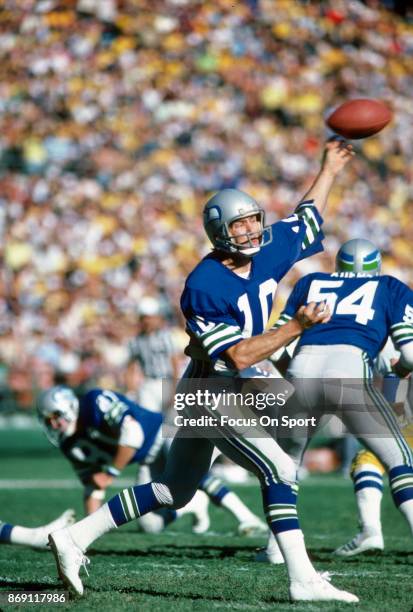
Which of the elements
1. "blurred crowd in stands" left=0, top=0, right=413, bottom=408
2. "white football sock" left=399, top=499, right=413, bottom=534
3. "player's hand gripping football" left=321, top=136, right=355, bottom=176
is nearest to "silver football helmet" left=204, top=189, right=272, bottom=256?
"player's hand gripping football" left=321, top=136, right=355, bottom=176

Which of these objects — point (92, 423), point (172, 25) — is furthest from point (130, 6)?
point (92, 423)

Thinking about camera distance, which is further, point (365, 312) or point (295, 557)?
point (365, 312)

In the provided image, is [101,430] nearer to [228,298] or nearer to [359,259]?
[359,259]

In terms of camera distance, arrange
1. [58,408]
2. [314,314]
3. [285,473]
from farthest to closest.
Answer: [58,408] → [285,473] → [314,314]

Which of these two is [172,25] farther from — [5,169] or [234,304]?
[234,304]

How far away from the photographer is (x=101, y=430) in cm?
636

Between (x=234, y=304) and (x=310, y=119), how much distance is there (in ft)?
39.9

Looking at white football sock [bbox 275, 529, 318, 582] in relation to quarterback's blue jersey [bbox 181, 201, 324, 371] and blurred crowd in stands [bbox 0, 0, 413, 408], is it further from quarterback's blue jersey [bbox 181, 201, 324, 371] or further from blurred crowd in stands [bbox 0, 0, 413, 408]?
blurred crowd in stands [bbox 0, 0, 413, 408]

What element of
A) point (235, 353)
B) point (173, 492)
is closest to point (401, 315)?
point (235, 353)

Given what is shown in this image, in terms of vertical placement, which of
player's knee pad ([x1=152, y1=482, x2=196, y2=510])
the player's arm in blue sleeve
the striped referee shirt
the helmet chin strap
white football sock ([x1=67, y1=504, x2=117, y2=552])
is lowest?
white football sock ([x1=67, y1=504, x2=117, y2=552])

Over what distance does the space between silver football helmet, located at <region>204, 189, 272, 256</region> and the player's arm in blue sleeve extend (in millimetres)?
942

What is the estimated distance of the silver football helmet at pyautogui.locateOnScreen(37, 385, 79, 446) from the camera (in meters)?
6.27

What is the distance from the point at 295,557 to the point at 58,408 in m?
2.86

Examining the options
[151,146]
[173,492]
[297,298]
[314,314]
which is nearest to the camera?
[314,314]
